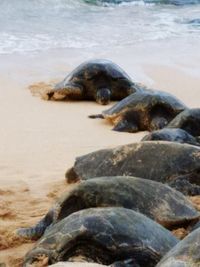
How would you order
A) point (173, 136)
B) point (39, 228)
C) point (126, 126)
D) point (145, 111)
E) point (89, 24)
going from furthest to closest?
point (89, 24)
point (145, 111)
point (126, 126)
point (173, 136)
point (39, 228)

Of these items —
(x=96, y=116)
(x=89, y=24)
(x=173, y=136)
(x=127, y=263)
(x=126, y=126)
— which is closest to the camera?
(x=127, y=263)

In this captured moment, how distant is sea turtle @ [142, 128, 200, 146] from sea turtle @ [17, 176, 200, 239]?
1824 millimetres

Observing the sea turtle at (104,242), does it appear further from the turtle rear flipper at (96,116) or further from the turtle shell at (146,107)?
the turtle rear flipper at (96,116)

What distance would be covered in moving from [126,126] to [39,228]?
357cm

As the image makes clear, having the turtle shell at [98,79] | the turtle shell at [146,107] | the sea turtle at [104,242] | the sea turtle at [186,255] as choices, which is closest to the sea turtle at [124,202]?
the sea turtle at [104,242]

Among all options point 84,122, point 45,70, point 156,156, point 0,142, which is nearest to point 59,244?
point 156,156

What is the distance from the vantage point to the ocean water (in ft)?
44.1

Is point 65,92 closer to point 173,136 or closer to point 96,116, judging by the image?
point 96,116

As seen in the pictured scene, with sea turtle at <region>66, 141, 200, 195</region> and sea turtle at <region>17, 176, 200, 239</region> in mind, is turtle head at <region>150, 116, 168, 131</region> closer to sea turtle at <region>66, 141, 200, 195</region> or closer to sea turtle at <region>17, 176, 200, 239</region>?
sea turtle at <region>66, 141, 200, 195</region>

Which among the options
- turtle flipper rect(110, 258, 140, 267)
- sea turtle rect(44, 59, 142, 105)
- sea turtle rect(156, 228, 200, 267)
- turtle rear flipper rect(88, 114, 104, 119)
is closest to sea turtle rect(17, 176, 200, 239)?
turtle flipper rect(110, 258, 140, 267)

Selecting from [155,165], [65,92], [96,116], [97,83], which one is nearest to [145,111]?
[96,116]

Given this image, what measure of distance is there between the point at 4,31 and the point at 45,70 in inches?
144

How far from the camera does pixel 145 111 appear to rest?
8.11m

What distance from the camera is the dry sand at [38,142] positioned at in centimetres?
501
